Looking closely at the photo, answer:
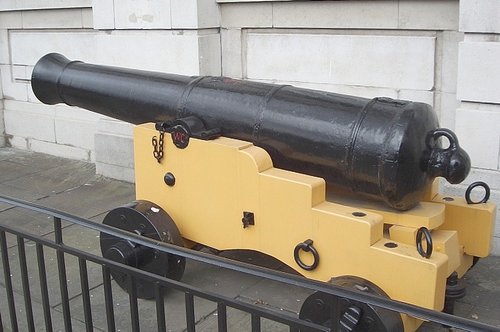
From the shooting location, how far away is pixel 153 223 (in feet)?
13.2

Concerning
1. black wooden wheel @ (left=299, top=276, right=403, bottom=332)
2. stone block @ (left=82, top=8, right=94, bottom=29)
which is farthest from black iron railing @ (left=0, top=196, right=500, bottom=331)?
stone block @ (left=82, top=8, right=94, bottom=29)

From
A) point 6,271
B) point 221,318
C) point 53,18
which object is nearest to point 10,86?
point 53,18

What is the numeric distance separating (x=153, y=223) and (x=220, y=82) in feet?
3.15

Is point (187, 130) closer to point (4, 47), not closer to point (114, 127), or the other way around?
point (114, 127)

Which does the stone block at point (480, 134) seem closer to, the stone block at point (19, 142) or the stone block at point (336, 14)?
the stone block at point (336, 14)

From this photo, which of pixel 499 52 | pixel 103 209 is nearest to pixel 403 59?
pixel 499 52

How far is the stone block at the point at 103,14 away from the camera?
7.04 meters

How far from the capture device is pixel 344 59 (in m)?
5.64

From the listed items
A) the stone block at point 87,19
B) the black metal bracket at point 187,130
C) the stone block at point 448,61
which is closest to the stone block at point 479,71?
the stone block at point 448,61

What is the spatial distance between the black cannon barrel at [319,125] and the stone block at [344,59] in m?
1.73

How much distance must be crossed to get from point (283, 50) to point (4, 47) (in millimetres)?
4718

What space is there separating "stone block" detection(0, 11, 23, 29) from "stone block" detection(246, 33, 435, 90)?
387cm

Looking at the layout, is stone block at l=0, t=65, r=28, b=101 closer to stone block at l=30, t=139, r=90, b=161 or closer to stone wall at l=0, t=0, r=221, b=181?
stone wall at l=0, t=0, r=221, b=181

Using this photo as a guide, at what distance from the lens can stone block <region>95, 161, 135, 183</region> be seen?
6992 mm
